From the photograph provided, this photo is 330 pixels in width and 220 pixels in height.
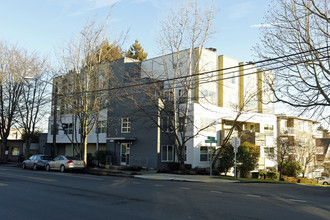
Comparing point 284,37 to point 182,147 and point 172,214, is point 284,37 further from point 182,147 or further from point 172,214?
point 172,214

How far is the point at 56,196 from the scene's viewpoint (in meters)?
11.2

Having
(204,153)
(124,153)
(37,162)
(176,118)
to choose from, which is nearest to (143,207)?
(176,118)

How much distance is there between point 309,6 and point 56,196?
1703cm

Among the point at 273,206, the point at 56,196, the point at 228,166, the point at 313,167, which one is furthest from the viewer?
the point at 313,167

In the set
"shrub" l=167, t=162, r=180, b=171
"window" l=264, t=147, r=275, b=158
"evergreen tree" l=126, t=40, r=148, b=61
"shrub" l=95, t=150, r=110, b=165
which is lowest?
"shrub" l=167, t=162, r=180, b=171

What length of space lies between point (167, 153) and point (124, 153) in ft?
17.3

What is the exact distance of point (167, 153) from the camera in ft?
108

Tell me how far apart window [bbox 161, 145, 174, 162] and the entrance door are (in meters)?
4.43

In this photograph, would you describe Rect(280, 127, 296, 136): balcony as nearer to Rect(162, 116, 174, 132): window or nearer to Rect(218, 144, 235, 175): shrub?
Rect(218, 144, 235, 175): shrub

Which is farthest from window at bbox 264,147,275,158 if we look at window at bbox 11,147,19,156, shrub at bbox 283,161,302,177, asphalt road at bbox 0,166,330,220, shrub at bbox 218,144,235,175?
window at bbox 11,147,19,156

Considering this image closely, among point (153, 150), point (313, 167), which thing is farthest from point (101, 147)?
point (313, 167)

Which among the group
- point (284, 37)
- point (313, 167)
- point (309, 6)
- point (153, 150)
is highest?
point (309, 6)

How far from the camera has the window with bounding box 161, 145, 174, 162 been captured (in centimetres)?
3259

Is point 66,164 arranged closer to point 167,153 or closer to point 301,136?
point 167,153
